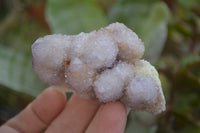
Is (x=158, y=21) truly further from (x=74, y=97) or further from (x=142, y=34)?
(x=74, y=97)

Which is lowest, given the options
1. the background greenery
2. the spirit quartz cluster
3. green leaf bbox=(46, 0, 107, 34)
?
the background greenery

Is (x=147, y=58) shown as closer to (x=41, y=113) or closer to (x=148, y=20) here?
(x=148, y=20)

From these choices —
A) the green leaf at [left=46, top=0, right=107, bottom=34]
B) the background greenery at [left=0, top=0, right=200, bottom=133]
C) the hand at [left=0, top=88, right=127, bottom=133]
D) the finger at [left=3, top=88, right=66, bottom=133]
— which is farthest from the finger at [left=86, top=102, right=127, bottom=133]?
the green leaf at [left=46, top=0, right=107, bottom=34]

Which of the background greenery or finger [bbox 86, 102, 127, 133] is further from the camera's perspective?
the background greenery

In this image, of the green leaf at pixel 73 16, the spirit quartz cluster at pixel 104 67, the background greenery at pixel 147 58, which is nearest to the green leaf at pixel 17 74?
the background greenery at pixel 147 58

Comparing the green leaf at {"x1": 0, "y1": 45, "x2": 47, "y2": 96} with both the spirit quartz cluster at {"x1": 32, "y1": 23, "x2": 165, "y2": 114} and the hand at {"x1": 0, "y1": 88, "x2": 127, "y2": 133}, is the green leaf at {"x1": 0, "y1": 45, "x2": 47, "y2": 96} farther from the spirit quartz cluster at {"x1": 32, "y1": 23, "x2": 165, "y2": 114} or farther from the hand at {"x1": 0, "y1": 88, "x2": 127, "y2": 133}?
the spirit quartz cluster at {"x1": 32, "y1": 23, "x2": 165, "y2": 114}

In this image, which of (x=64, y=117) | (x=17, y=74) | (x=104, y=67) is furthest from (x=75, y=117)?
(x=17, y=74)
